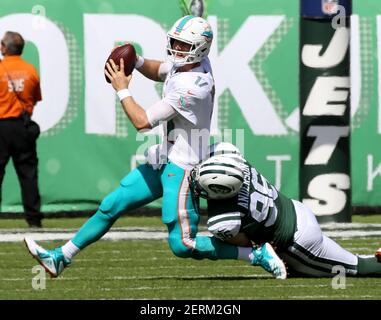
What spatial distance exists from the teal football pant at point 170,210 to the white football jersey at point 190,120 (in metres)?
0.10

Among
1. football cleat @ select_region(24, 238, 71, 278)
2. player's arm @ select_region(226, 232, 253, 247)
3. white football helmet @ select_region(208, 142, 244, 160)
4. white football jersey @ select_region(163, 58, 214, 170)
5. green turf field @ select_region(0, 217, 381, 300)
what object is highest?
white football jersey @ select_region(163, 58, 214, 170)

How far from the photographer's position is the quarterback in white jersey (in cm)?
850

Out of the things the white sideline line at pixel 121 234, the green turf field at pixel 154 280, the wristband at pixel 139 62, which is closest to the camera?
the green turf field at pixel 154 280

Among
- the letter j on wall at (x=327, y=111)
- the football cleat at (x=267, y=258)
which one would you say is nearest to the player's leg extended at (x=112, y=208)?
the football cleat at (x=267, y=258)

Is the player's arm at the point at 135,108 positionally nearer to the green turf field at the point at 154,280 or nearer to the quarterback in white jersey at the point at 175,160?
the quarterback in white jersey at the point at 175,160

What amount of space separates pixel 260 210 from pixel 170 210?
0.59 meters

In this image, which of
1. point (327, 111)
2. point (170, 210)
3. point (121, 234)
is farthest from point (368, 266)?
point (327, 111)

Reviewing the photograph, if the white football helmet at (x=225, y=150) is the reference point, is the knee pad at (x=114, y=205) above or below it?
below

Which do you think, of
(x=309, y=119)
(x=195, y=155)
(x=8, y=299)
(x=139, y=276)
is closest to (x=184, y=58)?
(x=195, y=155)

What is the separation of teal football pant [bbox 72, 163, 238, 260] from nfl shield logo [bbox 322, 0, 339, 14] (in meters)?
4.38

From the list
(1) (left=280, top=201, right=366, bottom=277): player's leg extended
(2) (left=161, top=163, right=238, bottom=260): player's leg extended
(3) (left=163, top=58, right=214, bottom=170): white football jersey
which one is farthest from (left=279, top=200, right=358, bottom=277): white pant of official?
(3) (left=163, top=58, right=214, bottom=170): white football jersey

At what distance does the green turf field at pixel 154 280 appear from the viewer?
786cm

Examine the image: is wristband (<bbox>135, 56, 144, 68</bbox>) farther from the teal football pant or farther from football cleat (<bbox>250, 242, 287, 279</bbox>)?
football cleat (<bbox>250, 242, 287, 279</bbox>)
